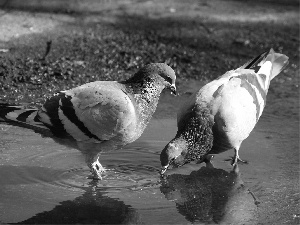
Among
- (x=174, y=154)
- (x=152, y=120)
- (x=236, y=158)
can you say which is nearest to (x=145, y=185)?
(x=174, y=154)

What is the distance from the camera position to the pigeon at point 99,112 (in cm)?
535

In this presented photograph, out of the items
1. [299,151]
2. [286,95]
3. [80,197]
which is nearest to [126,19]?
[286,95]

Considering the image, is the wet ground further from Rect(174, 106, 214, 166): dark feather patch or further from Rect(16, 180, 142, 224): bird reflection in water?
Rect(174, 106, 214, 166): dark feather patch

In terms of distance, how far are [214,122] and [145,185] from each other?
0.86 meters

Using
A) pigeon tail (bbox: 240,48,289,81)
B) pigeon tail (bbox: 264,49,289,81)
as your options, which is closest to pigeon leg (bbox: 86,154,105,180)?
pigeon tail (bbox: 240,48,289,81)

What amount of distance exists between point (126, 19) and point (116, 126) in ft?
14.2

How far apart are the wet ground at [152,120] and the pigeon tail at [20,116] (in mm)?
418

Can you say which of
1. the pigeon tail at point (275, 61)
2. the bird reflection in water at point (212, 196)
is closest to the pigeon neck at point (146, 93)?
the bird reflection in water at point (212, 196)

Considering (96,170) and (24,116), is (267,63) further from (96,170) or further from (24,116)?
(24,116)

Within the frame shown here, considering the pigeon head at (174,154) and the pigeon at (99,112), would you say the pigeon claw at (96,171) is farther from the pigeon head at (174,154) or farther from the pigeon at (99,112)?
the pigeon head at (174,154)

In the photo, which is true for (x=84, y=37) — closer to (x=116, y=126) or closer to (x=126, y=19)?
(x=126, y=19)

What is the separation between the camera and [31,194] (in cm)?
519

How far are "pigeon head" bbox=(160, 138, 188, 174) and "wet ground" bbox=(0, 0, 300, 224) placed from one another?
0.13 metres

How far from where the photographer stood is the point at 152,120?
271 inches
